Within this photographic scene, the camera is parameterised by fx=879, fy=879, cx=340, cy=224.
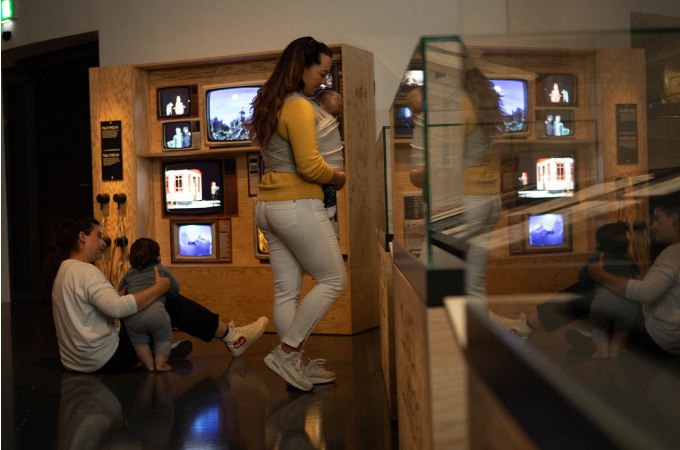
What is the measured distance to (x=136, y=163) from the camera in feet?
19.1

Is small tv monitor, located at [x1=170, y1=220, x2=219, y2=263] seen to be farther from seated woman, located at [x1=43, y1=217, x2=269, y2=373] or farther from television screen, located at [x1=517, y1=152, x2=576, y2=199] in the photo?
television screen, located at [x1=517, y1=152, x2=576, y2=199]

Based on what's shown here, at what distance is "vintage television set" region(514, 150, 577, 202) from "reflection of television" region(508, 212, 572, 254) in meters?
0.04

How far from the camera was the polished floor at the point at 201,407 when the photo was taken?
285 centimetres

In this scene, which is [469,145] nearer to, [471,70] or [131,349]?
[471,70]

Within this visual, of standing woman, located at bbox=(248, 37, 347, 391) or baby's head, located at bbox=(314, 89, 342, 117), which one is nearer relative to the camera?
standing woman, located at bbox=(248, 37, 347, 391)

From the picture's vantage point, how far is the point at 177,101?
585 centimetres

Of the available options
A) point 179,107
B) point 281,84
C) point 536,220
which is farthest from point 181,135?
point 536,220

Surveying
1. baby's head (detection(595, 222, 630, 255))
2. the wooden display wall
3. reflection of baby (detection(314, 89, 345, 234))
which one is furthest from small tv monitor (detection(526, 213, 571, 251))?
the wooden display wall

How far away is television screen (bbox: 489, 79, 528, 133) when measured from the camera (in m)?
1.48

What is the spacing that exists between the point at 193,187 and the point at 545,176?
14.3ft

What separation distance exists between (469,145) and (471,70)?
0.40 feet

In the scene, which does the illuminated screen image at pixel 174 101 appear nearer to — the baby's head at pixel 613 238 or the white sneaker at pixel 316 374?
the white sneaker at pixel 316 374

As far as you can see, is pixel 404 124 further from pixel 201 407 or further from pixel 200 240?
pixel 200 240

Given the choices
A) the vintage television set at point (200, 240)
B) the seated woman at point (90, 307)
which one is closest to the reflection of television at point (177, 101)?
the vintage television set at point (200, 240)
